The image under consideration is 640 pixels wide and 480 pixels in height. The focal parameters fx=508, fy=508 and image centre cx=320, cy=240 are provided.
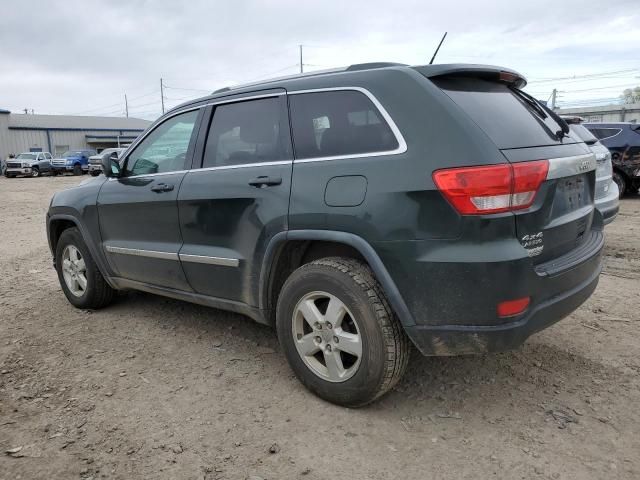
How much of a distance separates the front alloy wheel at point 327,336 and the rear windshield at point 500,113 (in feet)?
3.88

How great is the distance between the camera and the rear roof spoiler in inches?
105

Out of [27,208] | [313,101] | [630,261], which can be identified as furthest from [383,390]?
[27,208]

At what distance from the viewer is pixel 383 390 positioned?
2.72m

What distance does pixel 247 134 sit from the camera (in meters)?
3.35

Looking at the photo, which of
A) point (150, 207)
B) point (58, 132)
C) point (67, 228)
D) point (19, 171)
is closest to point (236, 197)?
point (150, 207)

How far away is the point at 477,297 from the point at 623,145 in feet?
31.4

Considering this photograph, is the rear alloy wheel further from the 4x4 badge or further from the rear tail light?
the rear tail light

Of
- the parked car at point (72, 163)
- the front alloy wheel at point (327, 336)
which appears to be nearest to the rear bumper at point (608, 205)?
the front alloy wheel at point (327, 336)

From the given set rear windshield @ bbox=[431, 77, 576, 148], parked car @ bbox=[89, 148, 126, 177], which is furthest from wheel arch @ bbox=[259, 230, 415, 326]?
parked car @ bbox=[89, 148, 126, 177]

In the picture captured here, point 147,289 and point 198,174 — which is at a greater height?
point 198,174

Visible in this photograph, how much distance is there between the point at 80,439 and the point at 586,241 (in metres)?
3.03

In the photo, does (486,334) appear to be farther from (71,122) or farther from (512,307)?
(71,122)

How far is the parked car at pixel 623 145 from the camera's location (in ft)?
32.9

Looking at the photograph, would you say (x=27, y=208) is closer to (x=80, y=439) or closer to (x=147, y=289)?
(x=147, y=289)
